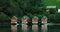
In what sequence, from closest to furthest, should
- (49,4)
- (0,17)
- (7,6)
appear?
(0,17) < (7,6) < (49,4)

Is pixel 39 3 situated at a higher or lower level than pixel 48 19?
higher

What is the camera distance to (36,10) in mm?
25766

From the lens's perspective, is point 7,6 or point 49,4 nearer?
point 7,6

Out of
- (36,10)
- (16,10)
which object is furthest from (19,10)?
(36,10)

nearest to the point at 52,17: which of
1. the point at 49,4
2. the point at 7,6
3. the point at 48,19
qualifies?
the point at 48,19

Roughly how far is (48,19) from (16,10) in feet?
11.0

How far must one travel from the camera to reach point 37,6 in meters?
26.2

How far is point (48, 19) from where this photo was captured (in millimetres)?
24891

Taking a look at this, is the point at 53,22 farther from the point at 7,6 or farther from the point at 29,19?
the point at 7,6

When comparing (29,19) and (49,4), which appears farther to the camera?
(49,4)

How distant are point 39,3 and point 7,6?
367cm

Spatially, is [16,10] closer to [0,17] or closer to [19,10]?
[19,10]

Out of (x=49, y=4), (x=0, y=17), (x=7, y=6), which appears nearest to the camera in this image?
(x=0, y=17)

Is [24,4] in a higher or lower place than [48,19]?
higher
